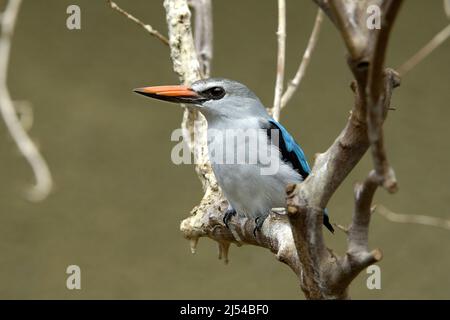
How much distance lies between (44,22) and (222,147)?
1721mm

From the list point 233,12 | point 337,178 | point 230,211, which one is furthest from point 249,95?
point 233,12

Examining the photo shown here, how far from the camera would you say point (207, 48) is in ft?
8.43

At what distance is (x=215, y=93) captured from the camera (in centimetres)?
220

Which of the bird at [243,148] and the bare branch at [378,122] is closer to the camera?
the bare branch at [378,122]

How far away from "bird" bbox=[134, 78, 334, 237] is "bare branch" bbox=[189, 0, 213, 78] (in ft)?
1.07

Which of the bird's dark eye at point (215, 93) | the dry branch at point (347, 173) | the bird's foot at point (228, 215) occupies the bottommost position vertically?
the dry branch at point (347, 173)

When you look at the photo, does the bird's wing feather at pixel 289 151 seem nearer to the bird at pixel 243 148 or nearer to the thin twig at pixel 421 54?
the bird at pixel 243 148

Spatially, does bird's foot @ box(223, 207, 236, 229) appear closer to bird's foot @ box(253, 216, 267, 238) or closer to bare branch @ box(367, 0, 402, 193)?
bird's foot @ box(253, 216, 267, 238)

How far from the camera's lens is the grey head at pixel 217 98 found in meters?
2.14

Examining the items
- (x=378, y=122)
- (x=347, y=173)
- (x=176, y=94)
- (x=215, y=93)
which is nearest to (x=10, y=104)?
(x=176, y=94)

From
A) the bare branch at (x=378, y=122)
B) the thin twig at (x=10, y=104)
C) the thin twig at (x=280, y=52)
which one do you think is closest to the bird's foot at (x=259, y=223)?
the thin twig at (x=280, y=52)

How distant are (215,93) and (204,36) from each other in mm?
435

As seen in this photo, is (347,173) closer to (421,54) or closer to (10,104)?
(421,54)

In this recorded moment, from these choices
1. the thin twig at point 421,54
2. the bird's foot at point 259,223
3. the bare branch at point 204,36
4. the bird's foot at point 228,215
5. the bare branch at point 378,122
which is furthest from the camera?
the bare branch at point 204,36
